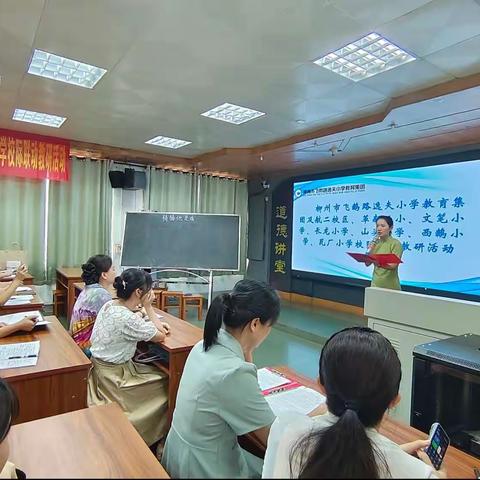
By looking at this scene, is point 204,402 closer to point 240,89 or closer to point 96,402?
point 96,402

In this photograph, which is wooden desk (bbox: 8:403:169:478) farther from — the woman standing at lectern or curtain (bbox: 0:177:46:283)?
curtain (bbox: 0:177:46:283)

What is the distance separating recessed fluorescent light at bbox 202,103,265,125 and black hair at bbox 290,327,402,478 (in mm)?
3346

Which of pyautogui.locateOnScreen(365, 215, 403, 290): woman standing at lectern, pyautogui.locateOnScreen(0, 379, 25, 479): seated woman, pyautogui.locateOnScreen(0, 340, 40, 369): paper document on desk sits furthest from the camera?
pyautogui.locateOnScreen(365, 215, 403, 290): woman standing at lectern

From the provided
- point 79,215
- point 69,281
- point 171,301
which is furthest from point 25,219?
point 171,301

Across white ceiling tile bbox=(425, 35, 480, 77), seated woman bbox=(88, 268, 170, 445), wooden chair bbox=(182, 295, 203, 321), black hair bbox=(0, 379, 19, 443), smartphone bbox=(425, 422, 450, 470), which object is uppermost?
white ceiling tile bbox=(425, 35, 480, 77)

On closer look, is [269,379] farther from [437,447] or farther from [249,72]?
[249,72]

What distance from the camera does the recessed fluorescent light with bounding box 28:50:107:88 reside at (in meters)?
2.86

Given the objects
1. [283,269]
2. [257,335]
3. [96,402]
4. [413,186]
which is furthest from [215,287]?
[257,335]

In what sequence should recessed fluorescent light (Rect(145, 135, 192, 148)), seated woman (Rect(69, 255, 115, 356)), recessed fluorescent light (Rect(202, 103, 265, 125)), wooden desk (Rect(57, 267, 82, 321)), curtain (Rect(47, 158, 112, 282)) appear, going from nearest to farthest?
1. seated woman (Rect(69, 255, 115, 356))
2. recessed fluorescent light (Rect(202, 103, 265, 125))
3. wooden desk (Rect(57, 267, 82, 321))
4. recessed fluorescent light (Rect(145, 135, 192, 148))
5. curtain (Rect(47, 158, 112, 282))

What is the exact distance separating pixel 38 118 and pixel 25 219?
167 centimetres

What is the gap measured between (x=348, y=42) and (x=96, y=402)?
276 cm

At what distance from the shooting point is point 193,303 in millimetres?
6004

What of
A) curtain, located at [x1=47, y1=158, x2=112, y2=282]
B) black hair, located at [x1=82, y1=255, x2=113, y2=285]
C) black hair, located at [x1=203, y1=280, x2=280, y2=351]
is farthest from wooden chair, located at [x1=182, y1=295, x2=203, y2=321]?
black hair, located at [x1=203, y1=280, x2=280, y2=351]

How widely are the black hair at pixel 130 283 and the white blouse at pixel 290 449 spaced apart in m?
1.65
